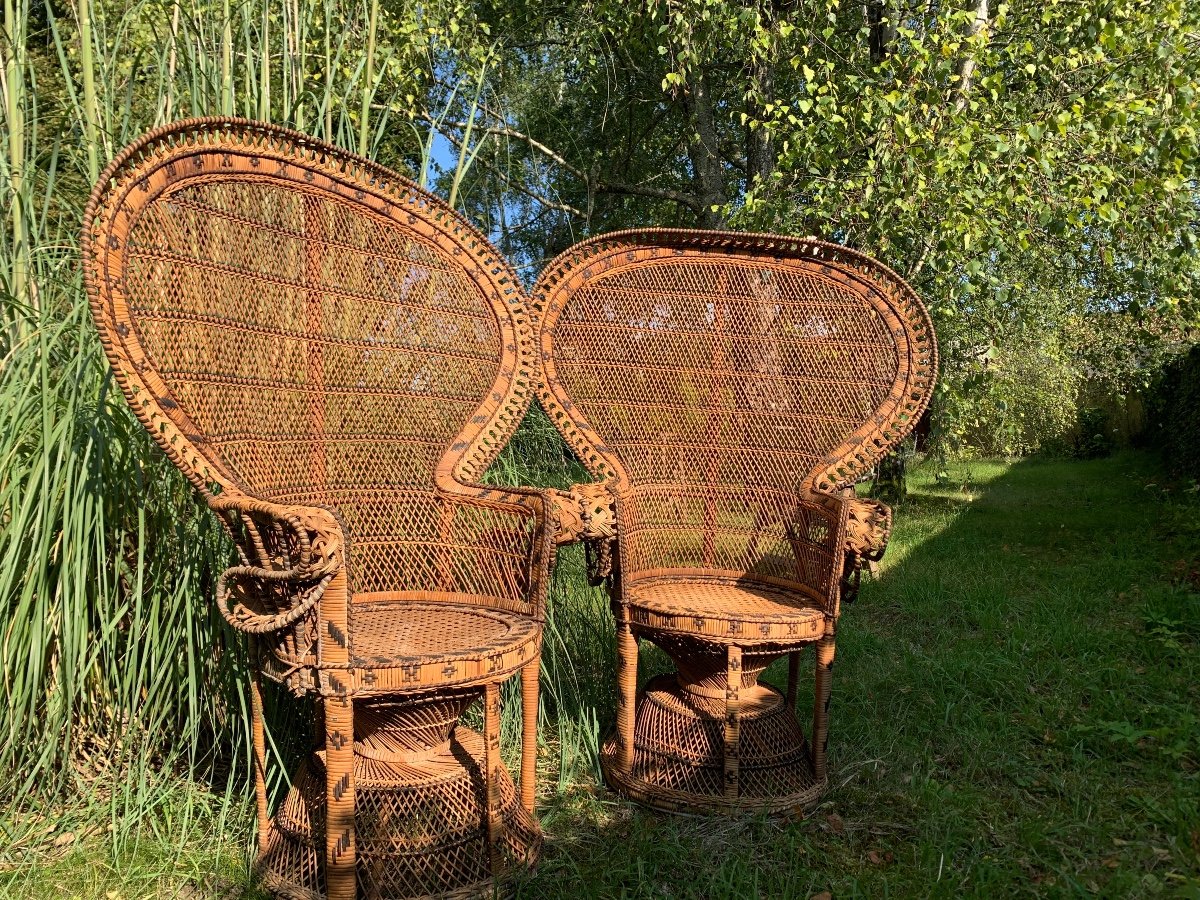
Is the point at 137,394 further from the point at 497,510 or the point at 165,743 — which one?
A: the point at 165,743

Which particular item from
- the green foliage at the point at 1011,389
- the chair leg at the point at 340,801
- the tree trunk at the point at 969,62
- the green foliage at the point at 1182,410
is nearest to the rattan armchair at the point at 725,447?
the chair leg at the point at 340,801

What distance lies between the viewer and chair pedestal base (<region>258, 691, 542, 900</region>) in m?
1.72

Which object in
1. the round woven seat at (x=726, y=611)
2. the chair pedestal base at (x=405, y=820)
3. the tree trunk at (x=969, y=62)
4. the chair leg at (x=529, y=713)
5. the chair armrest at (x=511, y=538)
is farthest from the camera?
the tree trunk at (x=969, y=62)

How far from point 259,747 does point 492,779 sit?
0.49m

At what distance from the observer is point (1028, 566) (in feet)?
16.0

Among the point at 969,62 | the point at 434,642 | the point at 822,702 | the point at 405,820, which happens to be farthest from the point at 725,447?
the point at 969,62

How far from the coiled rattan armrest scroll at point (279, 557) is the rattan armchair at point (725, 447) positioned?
0.80 metres

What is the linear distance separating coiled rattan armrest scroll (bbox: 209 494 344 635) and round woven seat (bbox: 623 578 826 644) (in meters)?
0.90

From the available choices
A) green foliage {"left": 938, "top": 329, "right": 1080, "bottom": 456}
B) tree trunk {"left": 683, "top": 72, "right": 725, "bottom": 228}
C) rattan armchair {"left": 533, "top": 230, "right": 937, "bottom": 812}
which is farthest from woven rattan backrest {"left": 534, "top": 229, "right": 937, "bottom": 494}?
tree trunk {"left": 683, "top": 72, "right": 725, "bottom": 228}

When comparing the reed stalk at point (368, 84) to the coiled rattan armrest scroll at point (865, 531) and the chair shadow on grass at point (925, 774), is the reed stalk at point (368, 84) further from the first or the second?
the coiled rattan armrest scroll at point (865, 531)

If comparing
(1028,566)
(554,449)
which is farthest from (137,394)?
(1028,566)

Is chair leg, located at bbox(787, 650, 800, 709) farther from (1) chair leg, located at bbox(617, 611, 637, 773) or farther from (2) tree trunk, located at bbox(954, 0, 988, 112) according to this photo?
(2) tree trunk, located at bbox(954, 0, 988, 112)

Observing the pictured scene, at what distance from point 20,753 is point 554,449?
1624 millimetres

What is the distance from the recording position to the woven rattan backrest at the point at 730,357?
2.46 m
